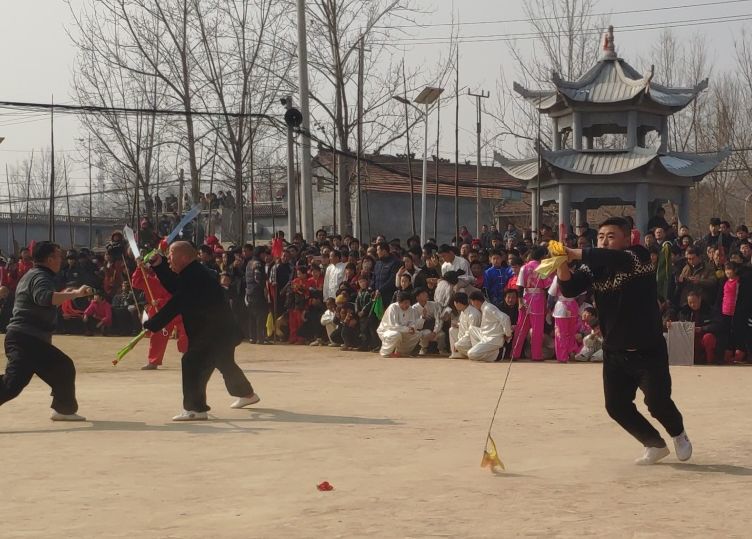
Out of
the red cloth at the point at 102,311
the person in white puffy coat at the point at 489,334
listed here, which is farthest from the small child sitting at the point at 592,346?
the red cloth at the point at 102,311

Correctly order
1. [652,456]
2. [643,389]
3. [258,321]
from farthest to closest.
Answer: [258,321], [643,389], [652,456]

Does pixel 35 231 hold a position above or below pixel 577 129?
below

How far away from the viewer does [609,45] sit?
25.7m

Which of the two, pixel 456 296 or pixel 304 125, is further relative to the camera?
pixel 304 125

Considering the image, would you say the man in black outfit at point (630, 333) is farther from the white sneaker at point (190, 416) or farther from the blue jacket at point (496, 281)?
the blue jacket at point (496, 281)

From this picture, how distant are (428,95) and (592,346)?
11.1 m

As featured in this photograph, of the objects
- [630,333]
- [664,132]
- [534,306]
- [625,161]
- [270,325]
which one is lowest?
[270,325]

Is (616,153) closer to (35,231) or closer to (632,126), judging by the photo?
(632,126)

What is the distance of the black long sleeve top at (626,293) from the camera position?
7.56 m

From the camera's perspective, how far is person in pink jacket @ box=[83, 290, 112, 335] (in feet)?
74.6

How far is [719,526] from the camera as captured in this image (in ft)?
18.3

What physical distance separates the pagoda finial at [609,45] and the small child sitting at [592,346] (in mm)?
10694

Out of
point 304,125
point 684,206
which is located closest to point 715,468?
point 304,125

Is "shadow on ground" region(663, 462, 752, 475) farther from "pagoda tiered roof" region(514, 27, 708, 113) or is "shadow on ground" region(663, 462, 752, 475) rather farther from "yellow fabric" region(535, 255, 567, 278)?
"pagoda tiered roof" region(514, 27, 708, 113)
